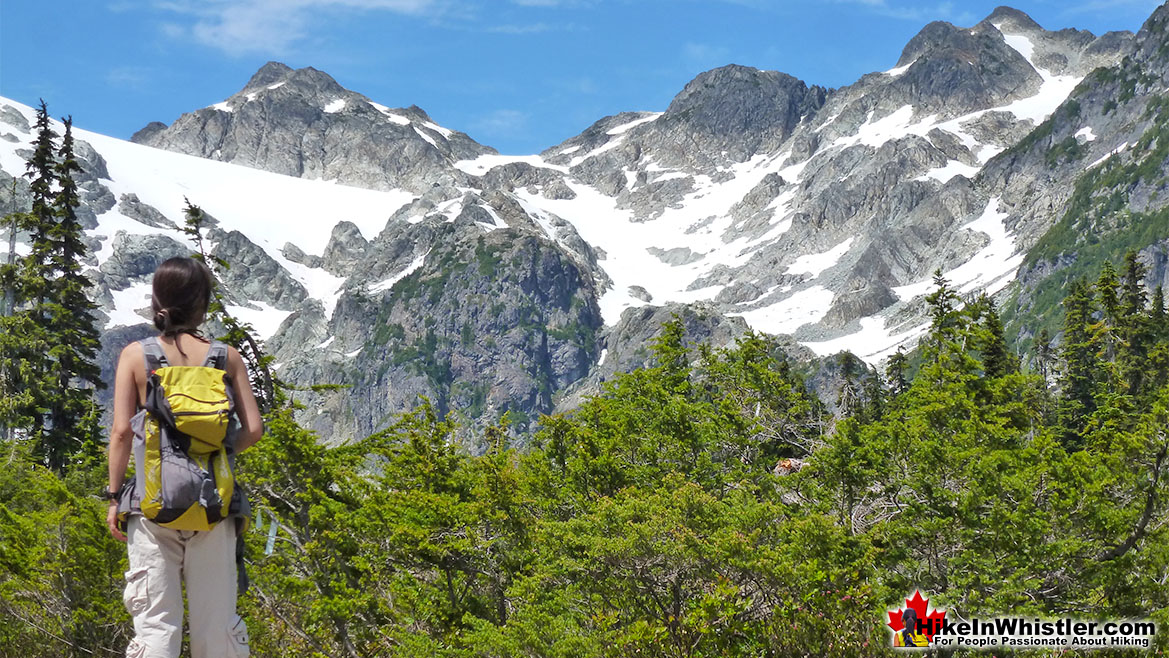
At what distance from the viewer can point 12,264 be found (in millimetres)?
34406

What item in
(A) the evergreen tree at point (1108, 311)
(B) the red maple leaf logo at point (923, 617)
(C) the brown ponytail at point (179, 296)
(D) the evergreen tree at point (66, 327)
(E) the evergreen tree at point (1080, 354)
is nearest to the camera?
(C) the brown ponytail at point (179, 296)

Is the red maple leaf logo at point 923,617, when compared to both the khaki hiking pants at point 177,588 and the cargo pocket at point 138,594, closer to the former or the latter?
the khaki hiking pants at point 177,588

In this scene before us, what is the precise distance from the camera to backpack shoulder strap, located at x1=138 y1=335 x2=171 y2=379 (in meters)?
5.88

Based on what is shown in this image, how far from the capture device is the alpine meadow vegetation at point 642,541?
11.3 meters

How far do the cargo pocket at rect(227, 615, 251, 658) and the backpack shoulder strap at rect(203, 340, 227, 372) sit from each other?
5.36ft

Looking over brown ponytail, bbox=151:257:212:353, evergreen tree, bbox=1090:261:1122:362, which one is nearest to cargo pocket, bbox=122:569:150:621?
brown ponytail, bbox=151:257:212:353

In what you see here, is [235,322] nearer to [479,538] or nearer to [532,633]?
[479,538]

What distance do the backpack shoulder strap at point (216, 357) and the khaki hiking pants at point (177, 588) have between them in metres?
0.99

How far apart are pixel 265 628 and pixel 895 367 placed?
203ft

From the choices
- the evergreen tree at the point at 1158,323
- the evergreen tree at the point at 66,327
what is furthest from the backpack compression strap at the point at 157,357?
the evergreen tree at the point at 1158,323

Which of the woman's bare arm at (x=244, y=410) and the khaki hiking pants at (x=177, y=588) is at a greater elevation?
the woman's bare arm at (x=244, y=410)

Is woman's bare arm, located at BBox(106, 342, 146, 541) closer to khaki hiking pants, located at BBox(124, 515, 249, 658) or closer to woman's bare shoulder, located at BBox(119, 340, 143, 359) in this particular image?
woman's bare shoulder, located at BBox(119, 340, 143, 359)

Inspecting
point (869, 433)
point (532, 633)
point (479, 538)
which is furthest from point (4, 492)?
point (869, 433)

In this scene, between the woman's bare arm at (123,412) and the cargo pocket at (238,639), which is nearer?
the woman's bare arm at (123,412)
